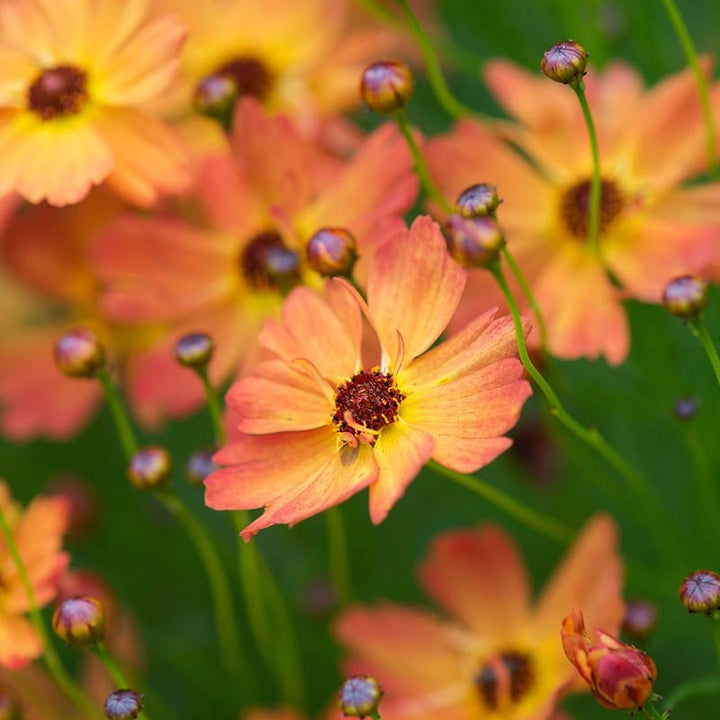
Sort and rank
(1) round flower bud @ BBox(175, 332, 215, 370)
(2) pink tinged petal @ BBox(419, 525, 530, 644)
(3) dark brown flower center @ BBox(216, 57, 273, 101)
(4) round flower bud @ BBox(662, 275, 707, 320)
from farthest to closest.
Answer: (3) dark brown flower center @ BBox(216, 57, 273, 101) < (2) pink tinged petal @ BBox(419, 525, 530, 644) < (1) round flower bud @ BBox(175, 332, 215, 370) < (4) round flower bud @ BBox(662, 275, 707, 320)

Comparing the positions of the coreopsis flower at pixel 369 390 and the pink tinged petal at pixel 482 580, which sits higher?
the coreopsis flower at pixel 369 390

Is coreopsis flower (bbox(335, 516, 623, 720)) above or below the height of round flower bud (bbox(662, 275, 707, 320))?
below

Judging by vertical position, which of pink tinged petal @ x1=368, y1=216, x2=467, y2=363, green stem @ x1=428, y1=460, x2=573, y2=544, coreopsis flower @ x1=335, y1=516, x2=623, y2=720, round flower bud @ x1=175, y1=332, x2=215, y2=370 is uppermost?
pink tinged petal @ x1=368, y1=216, x2=467, y2=363

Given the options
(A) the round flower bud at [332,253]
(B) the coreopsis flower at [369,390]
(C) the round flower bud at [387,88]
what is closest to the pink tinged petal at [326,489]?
(B) the coreopsis flower at [369,390]

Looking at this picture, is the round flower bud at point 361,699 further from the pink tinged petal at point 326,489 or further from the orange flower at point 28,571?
the orange flower at point 28,571

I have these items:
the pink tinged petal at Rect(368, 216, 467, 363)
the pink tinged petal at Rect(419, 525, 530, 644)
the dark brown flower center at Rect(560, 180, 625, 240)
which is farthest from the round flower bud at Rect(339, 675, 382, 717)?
the dark brown flower center at Rect(560, 180, 625, 240)

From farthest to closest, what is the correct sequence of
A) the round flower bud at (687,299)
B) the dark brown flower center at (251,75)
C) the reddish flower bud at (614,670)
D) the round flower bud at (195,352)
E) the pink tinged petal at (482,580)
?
the dark brown flower center at (251,75) < the pink tinged petal at (482,580) < the round flower bud at (195,352) < the round flower bud at (687,299) < the reddish flower bud at (614,670)

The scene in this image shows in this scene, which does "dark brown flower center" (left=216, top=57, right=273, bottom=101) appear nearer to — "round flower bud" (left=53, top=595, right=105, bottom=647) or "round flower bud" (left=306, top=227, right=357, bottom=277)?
"round flower bud" (left=306, top=227, right=357, bottom=277)

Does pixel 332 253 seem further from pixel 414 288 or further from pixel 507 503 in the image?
pixel 507 503
